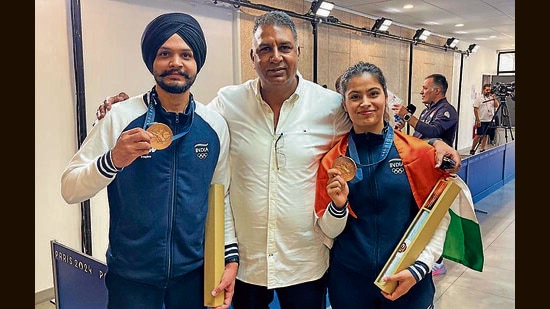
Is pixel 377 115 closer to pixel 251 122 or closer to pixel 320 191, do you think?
pixel 320 191

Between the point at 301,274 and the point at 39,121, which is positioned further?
the point at 39,121

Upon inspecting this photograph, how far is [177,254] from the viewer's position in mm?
1419

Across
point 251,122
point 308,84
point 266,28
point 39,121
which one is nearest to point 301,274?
point 251,122

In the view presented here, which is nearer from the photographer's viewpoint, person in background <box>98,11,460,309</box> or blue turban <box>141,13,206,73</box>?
blue turban <box>141,13,206,73</box>

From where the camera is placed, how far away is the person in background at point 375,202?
1603mm

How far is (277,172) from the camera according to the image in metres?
1.68

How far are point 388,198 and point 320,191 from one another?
0.26 meters

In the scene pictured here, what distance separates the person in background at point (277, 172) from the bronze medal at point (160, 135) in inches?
16.4

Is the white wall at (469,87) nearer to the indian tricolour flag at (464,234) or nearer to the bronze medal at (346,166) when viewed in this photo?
the indian tricolour flag at (464,234)

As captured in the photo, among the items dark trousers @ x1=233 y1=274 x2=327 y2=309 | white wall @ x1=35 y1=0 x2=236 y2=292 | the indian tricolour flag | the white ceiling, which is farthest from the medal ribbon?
the white ceiling

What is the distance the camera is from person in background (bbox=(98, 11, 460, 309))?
5.53 feet

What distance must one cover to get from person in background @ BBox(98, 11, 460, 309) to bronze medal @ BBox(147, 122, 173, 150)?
417 millimetres

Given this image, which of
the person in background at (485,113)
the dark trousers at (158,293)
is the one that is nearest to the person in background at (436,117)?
the dark trousers at (158,293)

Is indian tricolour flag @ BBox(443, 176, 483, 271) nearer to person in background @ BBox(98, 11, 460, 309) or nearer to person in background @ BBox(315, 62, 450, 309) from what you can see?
person in background @ BBox(315, 62, 450, 309)
